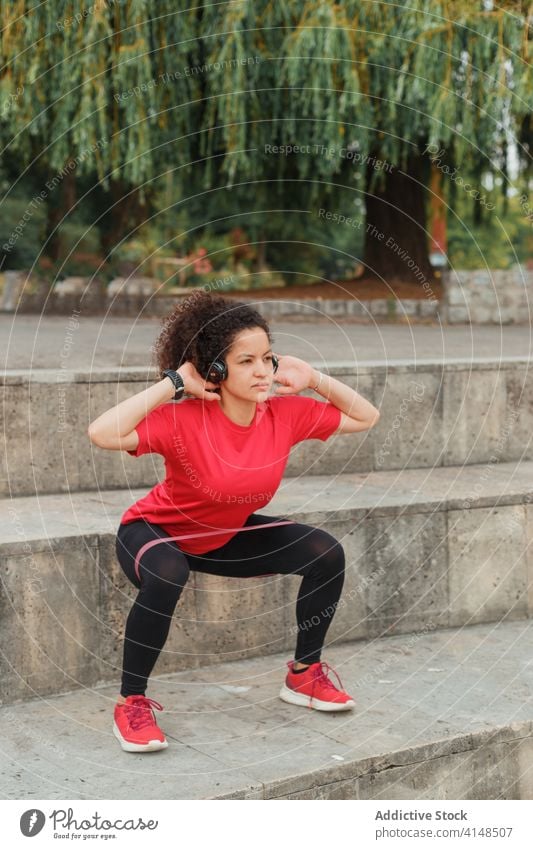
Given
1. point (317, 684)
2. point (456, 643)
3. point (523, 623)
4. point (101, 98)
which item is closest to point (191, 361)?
point (317, 684)

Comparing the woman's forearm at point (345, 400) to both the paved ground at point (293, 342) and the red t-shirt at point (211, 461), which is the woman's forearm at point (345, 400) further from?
the paved ground at point (293, 342)

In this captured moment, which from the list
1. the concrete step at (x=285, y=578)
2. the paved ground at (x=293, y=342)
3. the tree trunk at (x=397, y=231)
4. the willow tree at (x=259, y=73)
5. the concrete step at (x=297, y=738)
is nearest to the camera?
the concrete step at (x=297, y=738)

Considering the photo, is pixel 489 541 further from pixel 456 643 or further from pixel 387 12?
pixel 387 12

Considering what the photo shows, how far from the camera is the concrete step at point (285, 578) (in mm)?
4043

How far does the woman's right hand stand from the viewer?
359 cm

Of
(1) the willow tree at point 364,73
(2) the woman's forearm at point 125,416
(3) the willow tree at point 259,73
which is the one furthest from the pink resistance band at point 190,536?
(1) the willow tree at point 364,73

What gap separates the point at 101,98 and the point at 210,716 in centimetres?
736

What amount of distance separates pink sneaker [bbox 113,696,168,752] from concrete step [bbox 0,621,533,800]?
3cm

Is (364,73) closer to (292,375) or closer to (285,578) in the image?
(285,578)

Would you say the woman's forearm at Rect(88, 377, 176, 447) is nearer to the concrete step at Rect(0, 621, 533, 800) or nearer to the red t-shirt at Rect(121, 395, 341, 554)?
the red t-shirt at Rect(121, 395, 341, 554)

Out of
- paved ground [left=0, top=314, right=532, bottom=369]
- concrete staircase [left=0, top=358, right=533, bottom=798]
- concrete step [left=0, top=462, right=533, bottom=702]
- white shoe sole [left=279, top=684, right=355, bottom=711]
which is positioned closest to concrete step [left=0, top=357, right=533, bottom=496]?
concrete staircase [left=0, top=358, right=533, bottom=798]

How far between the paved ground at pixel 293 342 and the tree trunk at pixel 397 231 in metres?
2.61
